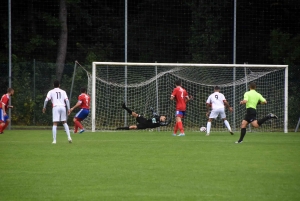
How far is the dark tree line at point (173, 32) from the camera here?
108 feet

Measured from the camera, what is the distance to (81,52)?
1401 inches

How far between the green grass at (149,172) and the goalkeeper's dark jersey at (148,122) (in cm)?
695

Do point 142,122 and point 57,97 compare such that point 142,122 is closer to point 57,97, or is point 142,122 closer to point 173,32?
point 57,97

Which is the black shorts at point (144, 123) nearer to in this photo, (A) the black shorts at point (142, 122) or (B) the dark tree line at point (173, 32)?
(A) the black shorts at point (142, 122)

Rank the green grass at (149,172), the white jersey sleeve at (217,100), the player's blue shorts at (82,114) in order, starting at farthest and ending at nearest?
1. the player's blue shorts at (82,114)
2. the white jersey sleeve at (217,100)
3. the green grass at (149,172)

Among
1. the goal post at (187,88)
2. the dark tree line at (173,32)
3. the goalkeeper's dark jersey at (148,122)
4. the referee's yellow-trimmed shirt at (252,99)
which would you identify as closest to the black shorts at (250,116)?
the referee's yellow-trimmed shirt at (252,99)

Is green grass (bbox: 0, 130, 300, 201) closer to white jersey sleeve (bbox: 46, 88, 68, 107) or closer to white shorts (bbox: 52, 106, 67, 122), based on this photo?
white shorts (bbox: 52, 106, 67, 122)

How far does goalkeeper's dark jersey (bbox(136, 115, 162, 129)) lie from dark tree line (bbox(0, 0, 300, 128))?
750 centimetres

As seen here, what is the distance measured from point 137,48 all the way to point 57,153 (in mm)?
17368

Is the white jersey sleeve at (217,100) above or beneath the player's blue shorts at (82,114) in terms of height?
above

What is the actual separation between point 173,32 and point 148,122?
28.8 feet

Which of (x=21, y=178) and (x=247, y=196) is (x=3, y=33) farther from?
(x=247, y=196)

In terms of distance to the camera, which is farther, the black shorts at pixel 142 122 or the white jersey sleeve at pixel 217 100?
the black shorts at pixel 142 122

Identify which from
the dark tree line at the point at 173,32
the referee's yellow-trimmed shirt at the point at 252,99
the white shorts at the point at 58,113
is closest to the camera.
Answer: the white shorts at the point at 58,113
